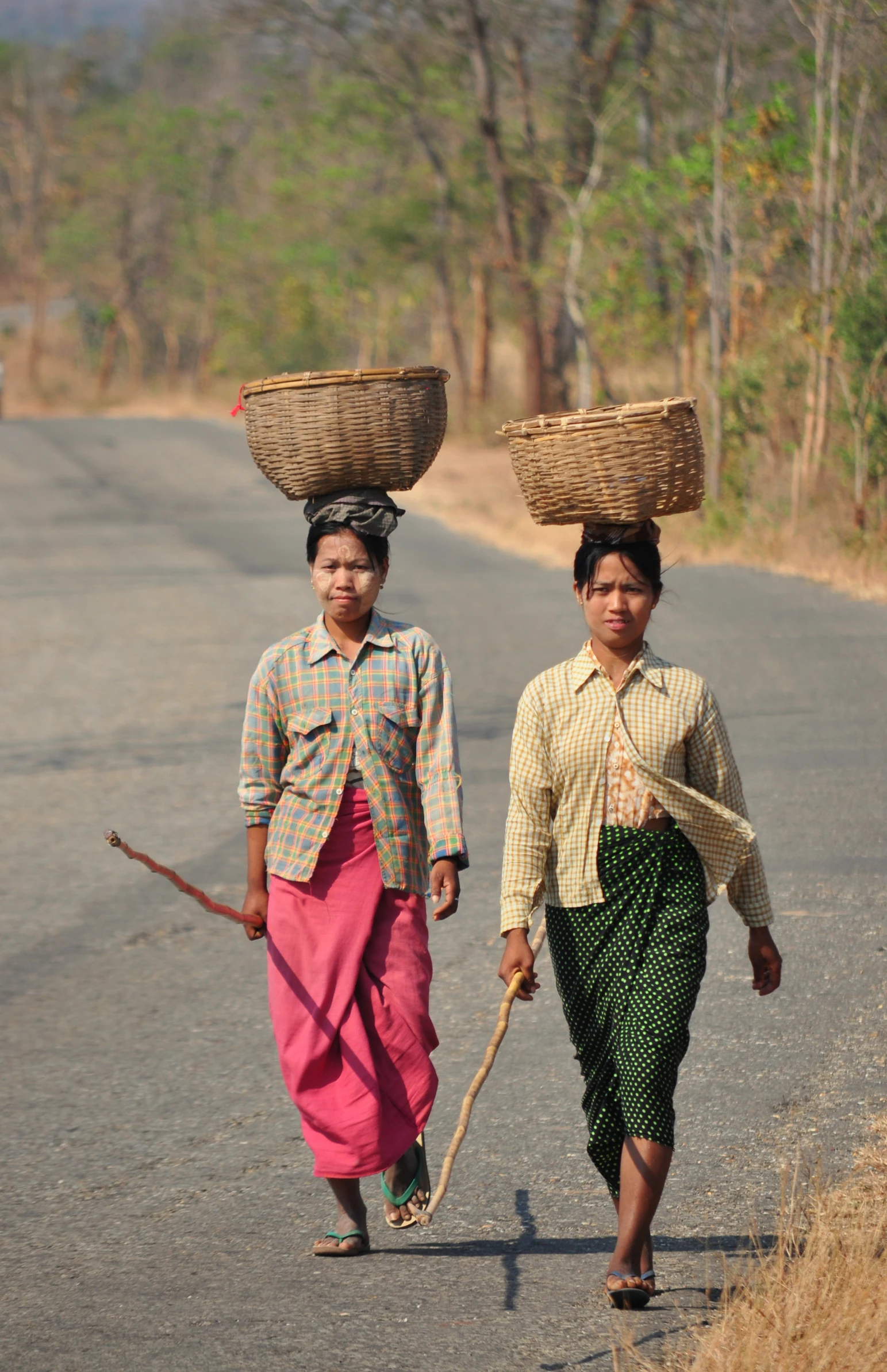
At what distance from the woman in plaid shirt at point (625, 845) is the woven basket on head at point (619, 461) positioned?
76 mm

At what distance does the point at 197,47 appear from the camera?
7000 cm

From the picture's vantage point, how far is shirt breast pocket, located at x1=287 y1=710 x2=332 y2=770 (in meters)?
3.80

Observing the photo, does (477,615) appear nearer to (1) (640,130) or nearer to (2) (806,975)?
(2) (806,975)

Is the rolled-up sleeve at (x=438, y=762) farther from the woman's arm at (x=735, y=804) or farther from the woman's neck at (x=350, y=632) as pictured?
the woman's arm at (x=735, y=804)

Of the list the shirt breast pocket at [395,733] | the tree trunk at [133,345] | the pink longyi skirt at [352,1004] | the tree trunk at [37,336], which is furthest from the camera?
the tree trunk at [133,345]

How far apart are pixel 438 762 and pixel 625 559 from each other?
67 centimetres

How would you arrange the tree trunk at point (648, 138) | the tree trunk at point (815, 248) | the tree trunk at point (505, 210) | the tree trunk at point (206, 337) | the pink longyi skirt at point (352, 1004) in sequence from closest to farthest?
the pink longyi skirt at point (352, 1004)
the tree trunk at point (815, 248)
the tree trunk at point (648, 138)
the tree trunk at point (505, 210)
the tree trunk at point (206, 337)

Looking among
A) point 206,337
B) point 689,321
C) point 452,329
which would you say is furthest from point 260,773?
point 206,337

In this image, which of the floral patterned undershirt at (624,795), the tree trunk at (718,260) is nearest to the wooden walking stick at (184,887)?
the floral patterned undershirt at (624,795)

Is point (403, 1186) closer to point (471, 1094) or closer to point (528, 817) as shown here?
point (471, 1094)

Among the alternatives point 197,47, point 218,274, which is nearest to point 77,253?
point 218,274

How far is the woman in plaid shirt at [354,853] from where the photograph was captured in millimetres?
3715

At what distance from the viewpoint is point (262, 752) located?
386cm

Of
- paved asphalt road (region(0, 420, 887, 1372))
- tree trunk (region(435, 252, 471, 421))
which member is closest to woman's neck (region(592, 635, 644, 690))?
paved asphalt road (region(0, 420, 887, 1372))
